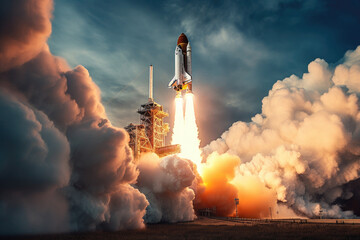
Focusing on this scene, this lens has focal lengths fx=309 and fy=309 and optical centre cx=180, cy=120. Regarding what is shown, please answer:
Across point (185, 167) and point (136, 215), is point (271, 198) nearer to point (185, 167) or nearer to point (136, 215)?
point (185, 167)

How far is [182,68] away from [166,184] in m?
28.7

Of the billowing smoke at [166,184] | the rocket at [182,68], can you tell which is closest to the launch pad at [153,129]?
the rocket at [182,68]

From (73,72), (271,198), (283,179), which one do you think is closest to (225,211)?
(271,198)

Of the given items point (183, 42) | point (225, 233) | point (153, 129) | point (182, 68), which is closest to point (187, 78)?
point (182, 68)

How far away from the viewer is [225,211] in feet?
250

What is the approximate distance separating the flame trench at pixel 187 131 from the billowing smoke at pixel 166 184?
1624cm

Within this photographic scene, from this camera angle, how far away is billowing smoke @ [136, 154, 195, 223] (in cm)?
5169

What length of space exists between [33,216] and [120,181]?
10.9 meters

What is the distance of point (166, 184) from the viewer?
51.9 meters

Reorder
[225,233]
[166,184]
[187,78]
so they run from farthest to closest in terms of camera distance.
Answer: [187,78] < [166,184] < [225,233]

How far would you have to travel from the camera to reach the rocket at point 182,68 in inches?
2717

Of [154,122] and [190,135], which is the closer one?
[190,135]

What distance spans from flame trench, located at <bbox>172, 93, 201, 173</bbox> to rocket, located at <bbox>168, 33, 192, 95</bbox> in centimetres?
233

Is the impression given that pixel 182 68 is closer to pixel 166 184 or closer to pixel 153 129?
pixel 153 129
